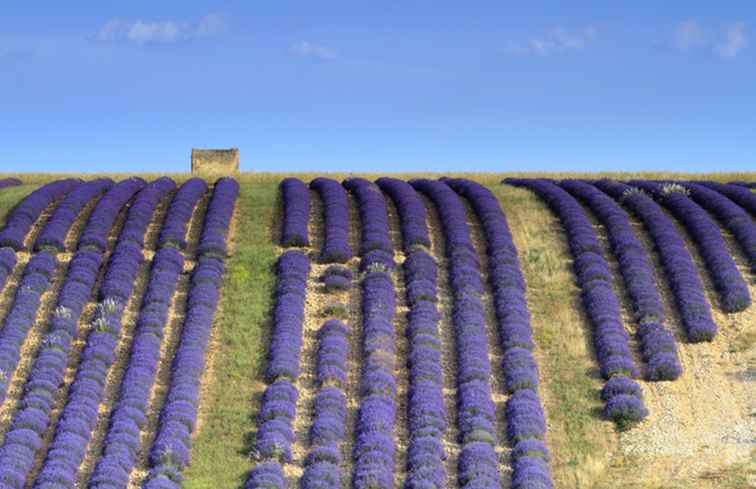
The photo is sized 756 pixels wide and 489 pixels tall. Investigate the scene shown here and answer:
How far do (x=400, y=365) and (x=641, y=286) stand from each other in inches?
334

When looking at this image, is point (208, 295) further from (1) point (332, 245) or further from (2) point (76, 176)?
(2) point (76, 176)

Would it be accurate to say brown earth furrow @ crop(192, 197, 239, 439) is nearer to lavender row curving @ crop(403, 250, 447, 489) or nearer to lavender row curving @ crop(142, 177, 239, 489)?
lavender row curving @ crop(142, 177, 239, 489)

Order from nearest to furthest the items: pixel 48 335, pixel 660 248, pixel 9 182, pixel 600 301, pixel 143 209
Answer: pixel 48 335 → pixel 600 301 → pixel 660 248 → pixel 143 209 → pixel 9 182

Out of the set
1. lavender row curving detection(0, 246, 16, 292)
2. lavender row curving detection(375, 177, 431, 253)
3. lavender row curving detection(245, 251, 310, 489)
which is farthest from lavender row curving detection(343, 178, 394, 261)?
lavender row curving detection(0, 246, 16, 292)

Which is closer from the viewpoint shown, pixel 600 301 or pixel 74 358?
pixel 74 358

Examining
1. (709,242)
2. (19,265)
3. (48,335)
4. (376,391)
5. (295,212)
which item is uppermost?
(295,212)

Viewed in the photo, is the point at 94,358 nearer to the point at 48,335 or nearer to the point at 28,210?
the point at 48,335

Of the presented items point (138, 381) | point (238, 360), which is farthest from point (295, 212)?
point (138, 381)

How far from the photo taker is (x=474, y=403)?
95.3ft

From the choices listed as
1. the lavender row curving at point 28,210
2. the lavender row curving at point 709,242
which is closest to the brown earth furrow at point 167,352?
the lavender row curving at point 28,210

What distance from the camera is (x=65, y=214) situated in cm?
4156

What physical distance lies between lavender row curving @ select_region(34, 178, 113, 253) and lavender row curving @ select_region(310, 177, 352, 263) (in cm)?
846

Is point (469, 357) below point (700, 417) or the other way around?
the other way around

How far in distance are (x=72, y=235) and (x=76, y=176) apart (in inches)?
478
